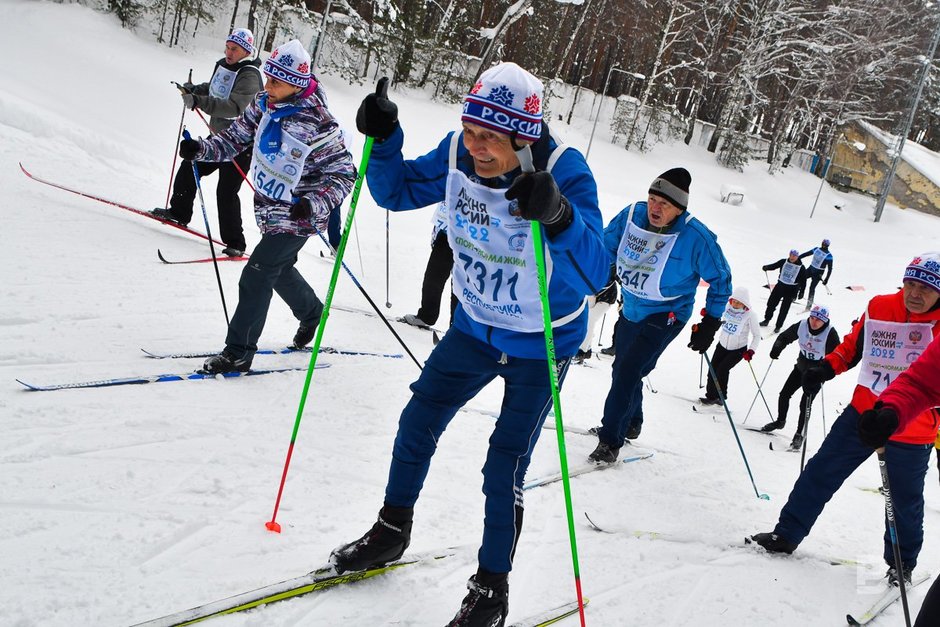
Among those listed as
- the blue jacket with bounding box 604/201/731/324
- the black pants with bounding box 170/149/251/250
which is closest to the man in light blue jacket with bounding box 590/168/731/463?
the blue jacket with bounding box 604/201/731/324

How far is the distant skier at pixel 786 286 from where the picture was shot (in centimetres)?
1339

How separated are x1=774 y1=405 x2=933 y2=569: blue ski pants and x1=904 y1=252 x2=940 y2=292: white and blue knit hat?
78 cm

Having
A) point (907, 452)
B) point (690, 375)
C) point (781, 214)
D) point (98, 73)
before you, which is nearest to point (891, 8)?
point (781, 214)

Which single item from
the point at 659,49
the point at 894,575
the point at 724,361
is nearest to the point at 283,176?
the point at 894,575

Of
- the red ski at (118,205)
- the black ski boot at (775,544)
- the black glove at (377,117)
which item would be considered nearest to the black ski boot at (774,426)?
the black ski boot at (775,544)

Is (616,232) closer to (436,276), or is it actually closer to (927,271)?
(927,271)

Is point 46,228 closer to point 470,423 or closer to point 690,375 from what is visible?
point 470,423

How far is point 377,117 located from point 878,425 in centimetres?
217

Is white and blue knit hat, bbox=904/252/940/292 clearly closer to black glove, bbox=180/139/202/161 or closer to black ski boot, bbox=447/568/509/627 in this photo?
black ski boot, bbox=447/568/509/627

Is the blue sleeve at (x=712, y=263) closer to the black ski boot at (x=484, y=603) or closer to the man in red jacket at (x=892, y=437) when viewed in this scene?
the man in red jacket at (x=892, y=437)

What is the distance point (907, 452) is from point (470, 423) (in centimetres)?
253

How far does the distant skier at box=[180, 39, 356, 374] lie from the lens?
396cm

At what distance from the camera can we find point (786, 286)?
13664 millimetres

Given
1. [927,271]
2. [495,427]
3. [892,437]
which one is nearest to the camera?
[495,427]
